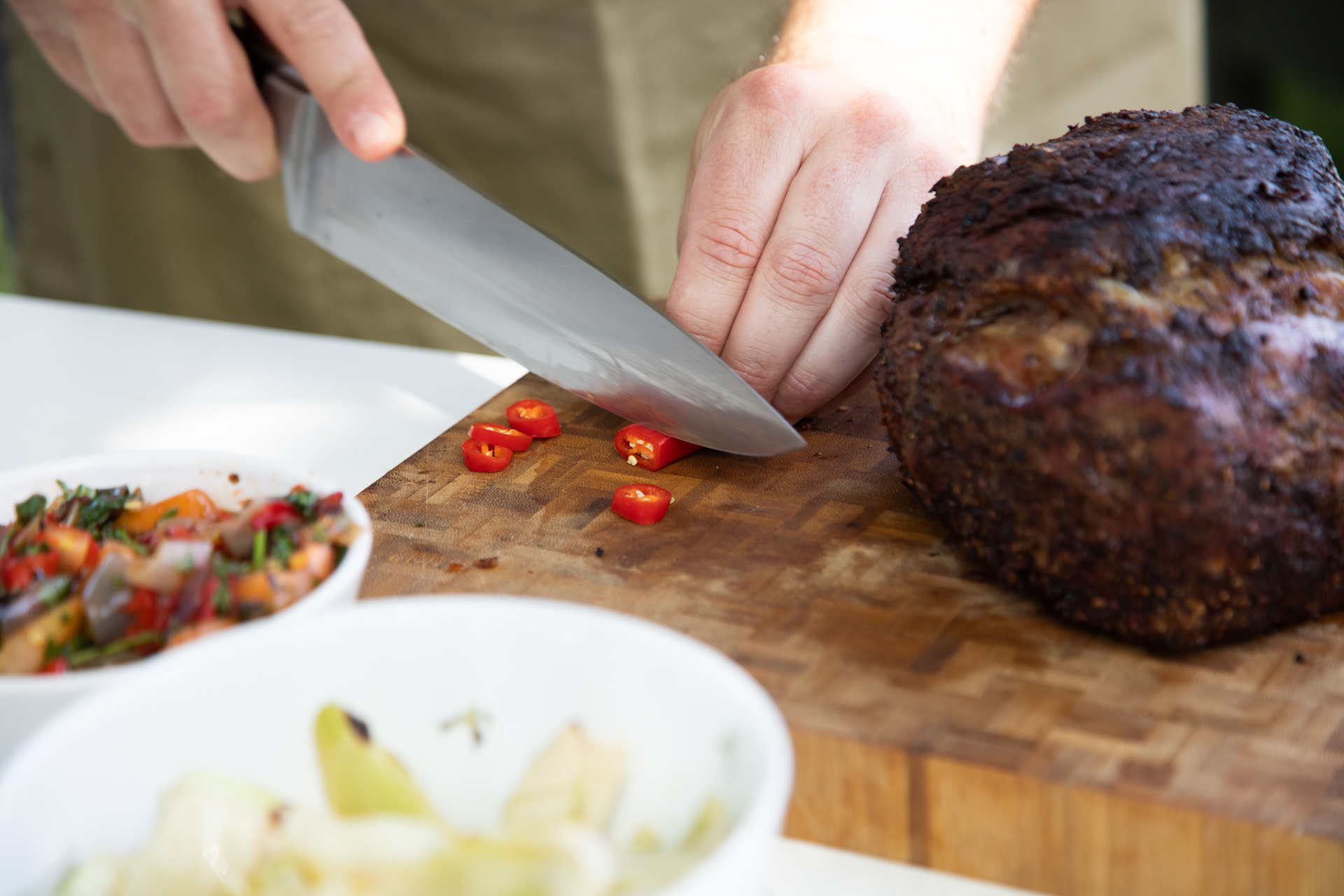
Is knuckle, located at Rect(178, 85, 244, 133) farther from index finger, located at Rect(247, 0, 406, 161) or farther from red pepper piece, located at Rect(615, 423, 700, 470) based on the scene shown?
Result: red pepper piece, located at Rect(615, 423, 700, 470)

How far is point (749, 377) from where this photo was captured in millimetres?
2170

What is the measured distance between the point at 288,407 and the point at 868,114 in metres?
1.42

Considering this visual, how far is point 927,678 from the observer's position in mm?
1460

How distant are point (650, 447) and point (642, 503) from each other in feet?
0.63

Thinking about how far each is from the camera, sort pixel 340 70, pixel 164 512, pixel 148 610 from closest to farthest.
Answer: pixel 148 610
pixel 164 512
pixel 340 70

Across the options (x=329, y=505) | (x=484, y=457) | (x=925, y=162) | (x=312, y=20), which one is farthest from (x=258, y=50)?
(x=925, y=162)

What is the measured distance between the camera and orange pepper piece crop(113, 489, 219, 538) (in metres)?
1.55

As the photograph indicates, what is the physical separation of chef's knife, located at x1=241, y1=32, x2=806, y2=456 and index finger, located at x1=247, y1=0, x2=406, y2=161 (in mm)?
71

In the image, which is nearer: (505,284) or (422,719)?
(422,719)

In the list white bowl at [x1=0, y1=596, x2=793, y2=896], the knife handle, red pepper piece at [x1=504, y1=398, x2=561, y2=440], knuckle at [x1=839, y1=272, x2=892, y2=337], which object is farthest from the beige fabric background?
white bowl at [x1=0, y1=596, x2=793, y2=896]

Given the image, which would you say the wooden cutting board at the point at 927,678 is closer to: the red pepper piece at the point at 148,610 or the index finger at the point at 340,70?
the red pepper piece at the point at 148,610

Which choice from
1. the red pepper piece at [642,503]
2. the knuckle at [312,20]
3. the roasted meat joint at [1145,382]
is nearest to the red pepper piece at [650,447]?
the red pepper piece at [642,503]

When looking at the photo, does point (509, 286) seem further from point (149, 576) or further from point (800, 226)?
point (149, 576)

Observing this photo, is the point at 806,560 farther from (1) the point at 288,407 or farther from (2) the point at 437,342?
(2) the point at 437,342
